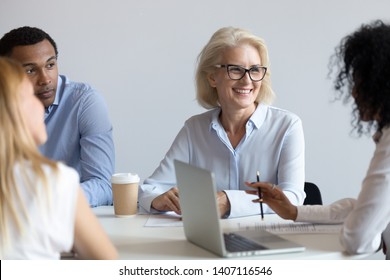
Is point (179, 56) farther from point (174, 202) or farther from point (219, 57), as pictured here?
point (174, 202)

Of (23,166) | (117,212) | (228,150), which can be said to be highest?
(23,166)

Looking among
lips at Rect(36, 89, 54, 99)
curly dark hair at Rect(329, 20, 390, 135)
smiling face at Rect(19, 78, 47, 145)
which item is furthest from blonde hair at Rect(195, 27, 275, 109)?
smiling face at Rect(19, 78, 47, 145)

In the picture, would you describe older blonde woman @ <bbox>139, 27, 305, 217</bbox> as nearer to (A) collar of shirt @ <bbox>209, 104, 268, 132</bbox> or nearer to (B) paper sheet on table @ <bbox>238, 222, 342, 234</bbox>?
(A) collar of shirt @ <bbox>209, 104, 268, 132</bbox>

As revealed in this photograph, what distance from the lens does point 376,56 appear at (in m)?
1.76

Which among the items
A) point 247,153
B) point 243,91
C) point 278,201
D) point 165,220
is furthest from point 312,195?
point 165,220

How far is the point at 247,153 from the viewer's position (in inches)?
99.6

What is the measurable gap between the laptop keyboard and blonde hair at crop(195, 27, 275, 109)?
3.02 ft

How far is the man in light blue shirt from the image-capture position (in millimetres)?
2779

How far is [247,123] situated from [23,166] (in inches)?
50.9

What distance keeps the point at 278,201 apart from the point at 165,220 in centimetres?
38

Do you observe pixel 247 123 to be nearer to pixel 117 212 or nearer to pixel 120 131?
pixel 117 212

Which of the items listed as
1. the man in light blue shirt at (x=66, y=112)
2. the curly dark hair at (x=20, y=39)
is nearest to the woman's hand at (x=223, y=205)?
the man in light blue shirt at (x=66, y=112)
